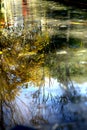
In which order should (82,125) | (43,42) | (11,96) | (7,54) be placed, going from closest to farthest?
(82,125)
(11,96)
(7,54)
(43,42)

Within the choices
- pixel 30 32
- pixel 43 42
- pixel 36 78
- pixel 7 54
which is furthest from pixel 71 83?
pixel 30 32

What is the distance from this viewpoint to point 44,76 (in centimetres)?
874

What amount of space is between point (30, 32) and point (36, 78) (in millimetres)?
4997

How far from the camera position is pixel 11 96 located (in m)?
7.54

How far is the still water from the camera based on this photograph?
6480 mm

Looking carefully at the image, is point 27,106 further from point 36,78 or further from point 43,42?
point 43,42

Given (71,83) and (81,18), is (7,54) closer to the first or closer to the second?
(71,83)

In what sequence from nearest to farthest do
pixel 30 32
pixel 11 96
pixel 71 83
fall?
pixel 11 96 < pixel 71 83 < pixel 30 32

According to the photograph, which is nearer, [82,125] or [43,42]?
[82,125]

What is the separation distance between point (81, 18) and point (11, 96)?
1069 centimetres

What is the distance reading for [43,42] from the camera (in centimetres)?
1201

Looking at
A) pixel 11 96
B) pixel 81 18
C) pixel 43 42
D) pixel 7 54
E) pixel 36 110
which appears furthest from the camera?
pixel 81 18

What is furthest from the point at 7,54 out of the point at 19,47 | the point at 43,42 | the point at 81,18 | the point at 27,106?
the point at 81,18

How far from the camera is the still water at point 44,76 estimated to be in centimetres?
648
